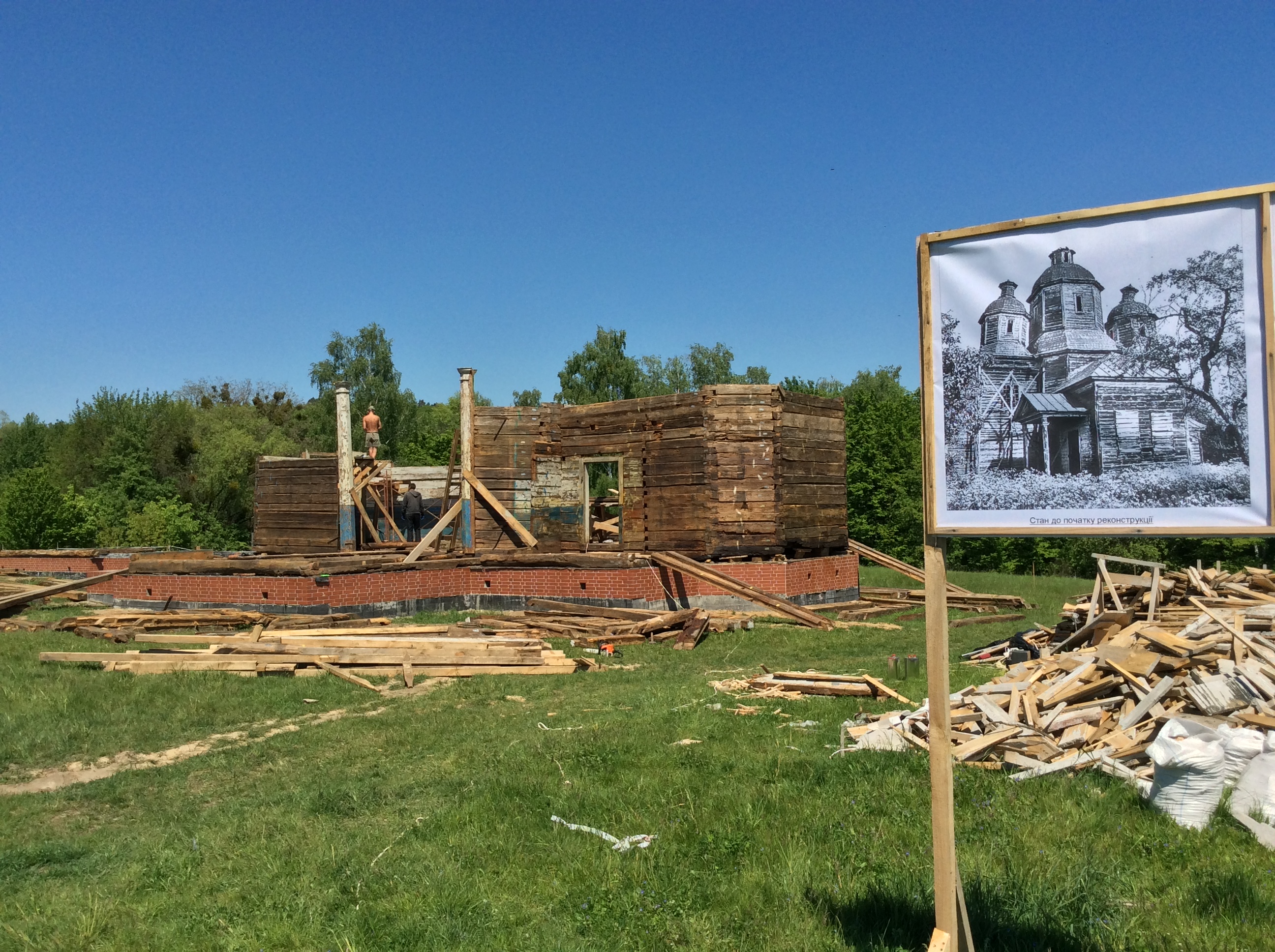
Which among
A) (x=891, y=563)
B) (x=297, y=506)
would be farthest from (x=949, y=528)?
(x=297, y=506)

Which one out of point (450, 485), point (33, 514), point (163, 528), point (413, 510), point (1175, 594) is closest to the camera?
point (1175, 594)

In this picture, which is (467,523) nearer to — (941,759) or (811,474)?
(811,474)

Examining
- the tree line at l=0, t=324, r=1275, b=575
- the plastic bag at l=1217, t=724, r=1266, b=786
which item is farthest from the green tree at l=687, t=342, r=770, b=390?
the plastic bag at l=1217, t=724, r=1266, b=786

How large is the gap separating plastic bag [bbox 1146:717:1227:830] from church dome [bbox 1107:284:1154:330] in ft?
9.57

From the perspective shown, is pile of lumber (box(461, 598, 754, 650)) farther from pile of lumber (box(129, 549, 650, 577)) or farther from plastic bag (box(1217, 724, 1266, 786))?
plastic bag (box(1217, 724, 1266, 786))

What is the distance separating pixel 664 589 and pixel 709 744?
37.5 ft

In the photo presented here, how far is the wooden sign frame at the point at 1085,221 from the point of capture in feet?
11.3

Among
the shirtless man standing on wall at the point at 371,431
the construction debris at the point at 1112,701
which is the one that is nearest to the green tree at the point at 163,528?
the shirtless man standing on wall at the point at 371,431

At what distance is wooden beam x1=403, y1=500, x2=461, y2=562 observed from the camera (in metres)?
19.8

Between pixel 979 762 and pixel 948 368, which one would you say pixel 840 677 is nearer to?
pixel 979 762

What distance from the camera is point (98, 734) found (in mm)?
10188

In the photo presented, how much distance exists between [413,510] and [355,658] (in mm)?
11860

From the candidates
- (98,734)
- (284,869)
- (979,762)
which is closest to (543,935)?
(284,869)

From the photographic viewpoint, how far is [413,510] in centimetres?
2500
